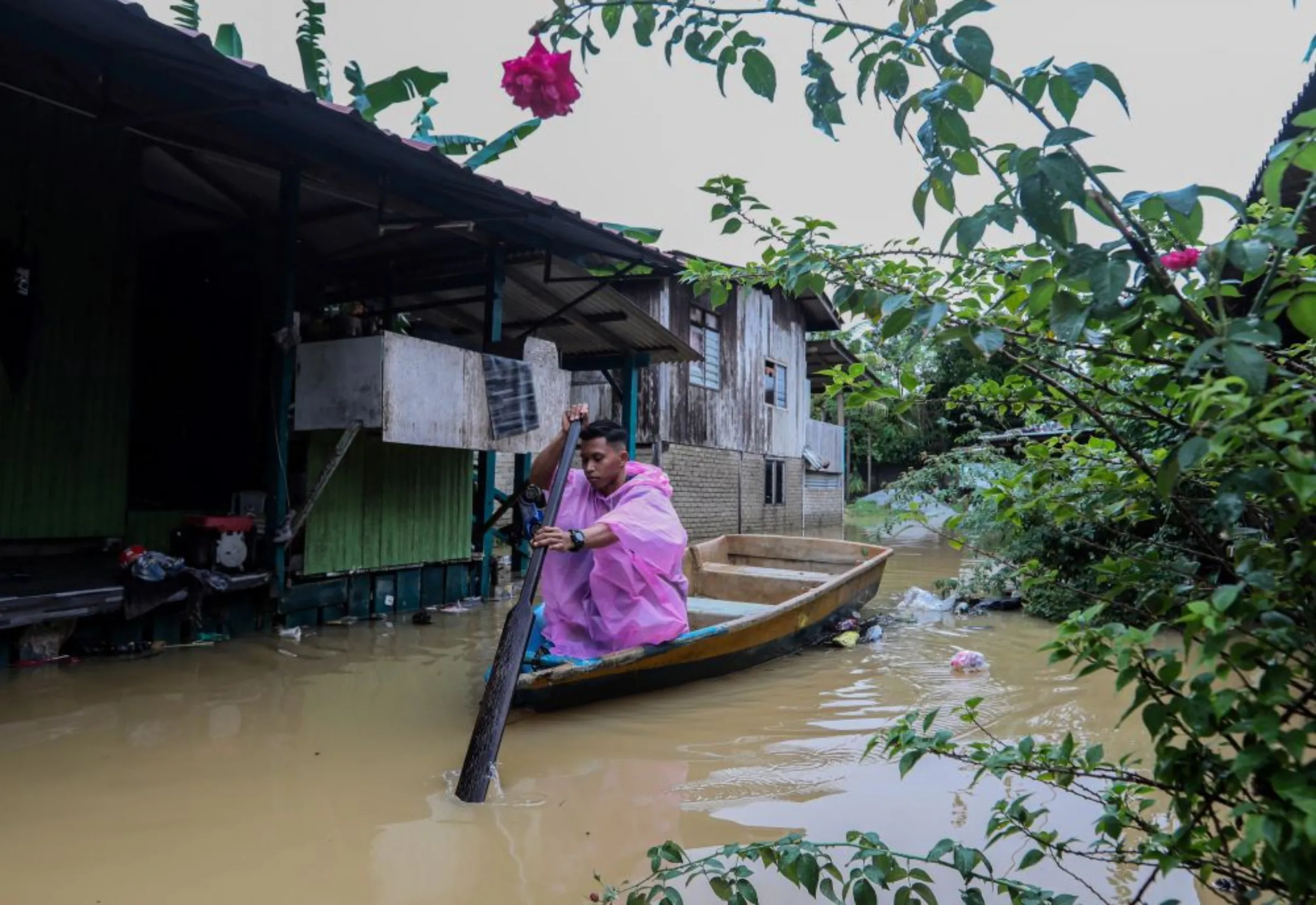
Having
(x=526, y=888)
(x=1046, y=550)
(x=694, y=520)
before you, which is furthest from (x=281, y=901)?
(x=694, y=520)

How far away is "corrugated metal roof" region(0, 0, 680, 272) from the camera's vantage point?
3.75m

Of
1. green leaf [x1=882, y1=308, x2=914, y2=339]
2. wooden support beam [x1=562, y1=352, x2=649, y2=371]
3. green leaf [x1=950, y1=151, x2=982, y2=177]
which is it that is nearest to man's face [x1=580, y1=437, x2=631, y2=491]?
green leaf [x1=882, y1=308, x2=914, y2=339]

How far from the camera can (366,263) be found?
25.7ft

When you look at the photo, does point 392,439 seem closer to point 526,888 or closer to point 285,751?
point 285,751

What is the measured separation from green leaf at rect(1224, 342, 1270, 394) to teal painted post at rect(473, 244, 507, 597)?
5487 millimetres

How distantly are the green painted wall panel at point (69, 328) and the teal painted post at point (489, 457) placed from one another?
8.78 feet

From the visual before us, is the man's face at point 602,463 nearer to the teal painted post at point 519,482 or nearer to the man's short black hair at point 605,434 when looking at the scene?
the man's short black hair at point 605,434

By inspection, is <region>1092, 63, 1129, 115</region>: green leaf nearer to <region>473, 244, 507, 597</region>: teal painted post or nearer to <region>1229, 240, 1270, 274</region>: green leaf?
<region>1229, 240, 1270, 274</region>: green leaf

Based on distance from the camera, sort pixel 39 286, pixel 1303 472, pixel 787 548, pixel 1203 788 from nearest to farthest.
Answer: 1. pixel 1303 472
2. pixel 1203 788
3. pixel 39 286
4. pixel 787 548

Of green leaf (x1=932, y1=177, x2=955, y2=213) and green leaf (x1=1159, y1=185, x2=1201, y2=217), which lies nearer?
green leaf (x1=1159, y1=185, x2=1201, y2=217)

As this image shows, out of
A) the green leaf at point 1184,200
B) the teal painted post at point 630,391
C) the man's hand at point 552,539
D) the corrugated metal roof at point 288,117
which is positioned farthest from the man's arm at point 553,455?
the teal painted post at point 630,391

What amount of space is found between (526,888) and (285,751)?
1.82 meters

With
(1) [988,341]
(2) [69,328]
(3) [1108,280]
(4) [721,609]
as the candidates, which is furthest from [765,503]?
(3) [1108,280]

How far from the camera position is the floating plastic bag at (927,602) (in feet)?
28.8
